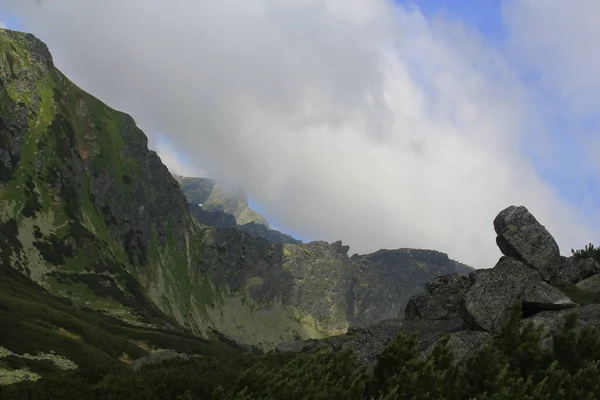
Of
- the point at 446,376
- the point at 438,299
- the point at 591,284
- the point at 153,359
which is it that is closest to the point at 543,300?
the point at 591,284

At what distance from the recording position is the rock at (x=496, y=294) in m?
31.7

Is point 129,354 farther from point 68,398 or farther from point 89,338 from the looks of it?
point 68,398

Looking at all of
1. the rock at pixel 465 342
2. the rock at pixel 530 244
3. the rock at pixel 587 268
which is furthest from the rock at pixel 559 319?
the rock at pixel 587 268

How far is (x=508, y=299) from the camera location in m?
32.4

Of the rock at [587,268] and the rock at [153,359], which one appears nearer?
the rock at [587,268]

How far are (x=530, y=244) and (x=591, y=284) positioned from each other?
6009 millimetres

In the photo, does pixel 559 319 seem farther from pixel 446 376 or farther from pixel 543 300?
pixel 446 376

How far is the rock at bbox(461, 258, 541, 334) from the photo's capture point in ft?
104

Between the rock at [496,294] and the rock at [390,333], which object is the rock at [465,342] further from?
the rock at [390,333]

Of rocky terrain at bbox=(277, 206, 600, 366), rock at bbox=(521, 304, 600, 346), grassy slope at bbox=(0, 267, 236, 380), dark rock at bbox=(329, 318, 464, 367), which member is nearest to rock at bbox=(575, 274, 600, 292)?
rocky terrain at bbox=(277, 206, 600, 366)

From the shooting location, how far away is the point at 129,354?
134m

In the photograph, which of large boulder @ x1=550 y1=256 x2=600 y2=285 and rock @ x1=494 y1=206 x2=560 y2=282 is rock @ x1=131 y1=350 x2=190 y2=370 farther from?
large boulder @ x1=550 y1=256 x2=600 y2=285

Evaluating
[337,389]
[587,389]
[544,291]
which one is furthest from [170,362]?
[587,389]

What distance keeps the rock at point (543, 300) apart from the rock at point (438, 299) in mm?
11708
